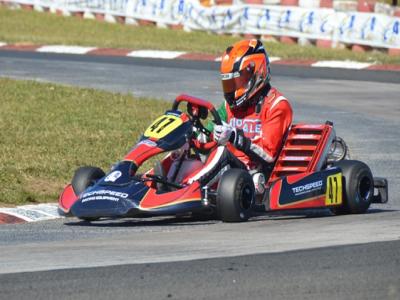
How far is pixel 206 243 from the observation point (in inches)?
293

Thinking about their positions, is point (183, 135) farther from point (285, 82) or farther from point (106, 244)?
point (285, 82)

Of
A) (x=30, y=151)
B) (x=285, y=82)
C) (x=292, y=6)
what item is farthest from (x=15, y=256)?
(x=292, y=6)

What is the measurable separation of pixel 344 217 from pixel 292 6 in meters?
15.8

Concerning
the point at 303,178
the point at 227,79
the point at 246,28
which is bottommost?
the point at 246,28

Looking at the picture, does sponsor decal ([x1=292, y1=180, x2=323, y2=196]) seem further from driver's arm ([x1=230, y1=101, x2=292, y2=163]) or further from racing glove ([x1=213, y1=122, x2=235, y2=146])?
racing glove ([x1=213, y1=122, x2=235, y2=146])

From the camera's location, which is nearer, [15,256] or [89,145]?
[15,256]

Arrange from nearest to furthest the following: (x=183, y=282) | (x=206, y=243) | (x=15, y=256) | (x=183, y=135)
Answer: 1. (x=183, y=282)
2. (x=15, y=256)
3. (x=206, y=243)
4. (x=183, y=135)

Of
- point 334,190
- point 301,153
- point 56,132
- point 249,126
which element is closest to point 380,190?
point 334,190

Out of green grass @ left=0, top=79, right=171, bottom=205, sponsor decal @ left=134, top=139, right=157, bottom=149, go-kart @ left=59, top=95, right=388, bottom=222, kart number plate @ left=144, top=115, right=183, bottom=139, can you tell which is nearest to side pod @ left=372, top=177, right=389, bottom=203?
go-kart @ left=59, top=95, right=388, bottom=222

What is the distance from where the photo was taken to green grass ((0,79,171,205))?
10.8 meters

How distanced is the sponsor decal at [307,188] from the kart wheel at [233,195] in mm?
479

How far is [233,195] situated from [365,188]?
130 cm

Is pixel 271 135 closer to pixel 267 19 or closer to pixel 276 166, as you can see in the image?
pixel 276 166

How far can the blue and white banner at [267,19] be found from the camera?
23.2 m
